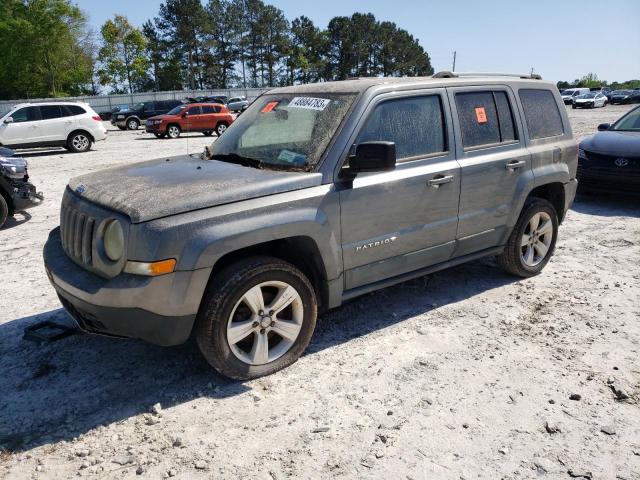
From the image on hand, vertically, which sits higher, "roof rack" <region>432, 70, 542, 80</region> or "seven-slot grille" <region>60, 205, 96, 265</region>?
"roof rack" <region>432, 70, 542, 80</region>

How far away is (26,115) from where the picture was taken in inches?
648

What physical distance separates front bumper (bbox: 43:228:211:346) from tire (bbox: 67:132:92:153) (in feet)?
51.8

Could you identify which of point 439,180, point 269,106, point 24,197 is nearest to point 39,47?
point 24,197

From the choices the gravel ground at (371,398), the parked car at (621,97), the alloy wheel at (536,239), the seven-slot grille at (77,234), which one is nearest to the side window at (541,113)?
the alloy wheel at (536,239)

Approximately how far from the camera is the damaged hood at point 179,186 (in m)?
3.11

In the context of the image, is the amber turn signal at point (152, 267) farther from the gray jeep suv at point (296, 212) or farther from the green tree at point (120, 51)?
the green tree at point (120, 51)

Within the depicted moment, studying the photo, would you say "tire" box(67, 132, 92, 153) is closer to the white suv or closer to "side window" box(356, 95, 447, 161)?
the white suv

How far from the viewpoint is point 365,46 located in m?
94.4

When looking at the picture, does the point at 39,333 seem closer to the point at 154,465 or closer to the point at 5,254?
the point at 154,465

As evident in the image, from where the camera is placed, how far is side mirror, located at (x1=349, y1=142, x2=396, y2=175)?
3457mm

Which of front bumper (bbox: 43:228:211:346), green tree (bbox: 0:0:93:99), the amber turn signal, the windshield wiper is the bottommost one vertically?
front bumper (bbox: 43:228:211:346)

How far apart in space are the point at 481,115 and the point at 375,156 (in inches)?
63.0

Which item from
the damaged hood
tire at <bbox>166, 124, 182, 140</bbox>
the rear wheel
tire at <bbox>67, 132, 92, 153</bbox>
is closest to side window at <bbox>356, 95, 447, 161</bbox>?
the damaged hood

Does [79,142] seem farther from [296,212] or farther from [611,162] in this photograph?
[296,212]
